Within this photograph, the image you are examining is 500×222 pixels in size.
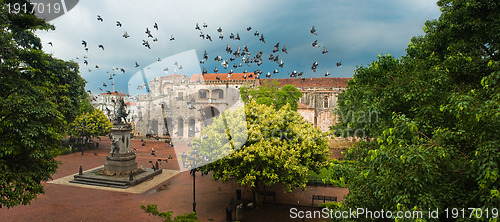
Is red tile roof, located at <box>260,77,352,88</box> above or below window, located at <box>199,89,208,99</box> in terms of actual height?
above

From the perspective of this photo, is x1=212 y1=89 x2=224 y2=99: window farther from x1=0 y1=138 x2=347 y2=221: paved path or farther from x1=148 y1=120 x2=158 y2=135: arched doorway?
x1=0 y1=138 x2=347 y2=221: paved path

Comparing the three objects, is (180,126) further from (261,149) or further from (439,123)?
(439,123)

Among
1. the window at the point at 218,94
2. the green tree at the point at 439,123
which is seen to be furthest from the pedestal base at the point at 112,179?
the window at the point at 218,94

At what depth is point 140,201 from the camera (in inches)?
593

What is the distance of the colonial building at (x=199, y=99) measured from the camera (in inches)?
1766

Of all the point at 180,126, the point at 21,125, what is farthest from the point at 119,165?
the point at 180,126

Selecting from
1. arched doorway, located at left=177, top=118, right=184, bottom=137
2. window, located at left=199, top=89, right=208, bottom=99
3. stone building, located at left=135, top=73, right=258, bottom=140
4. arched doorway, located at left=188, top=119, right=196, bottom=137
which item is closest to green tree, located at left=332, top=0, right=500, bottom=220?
stone building, located at left=135, top=73, right=258, bottom=140

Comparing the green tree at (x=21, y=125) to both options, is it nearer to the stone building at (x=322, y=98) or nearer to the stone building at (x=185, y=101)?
the stone building at (x=185, y=101)

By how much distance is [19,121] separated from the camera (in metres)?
7.39

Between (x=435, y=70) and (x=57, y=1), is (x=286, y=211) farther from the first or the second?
(x=57, y=1)

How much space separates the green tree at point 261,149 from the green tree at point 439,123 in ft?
12.7

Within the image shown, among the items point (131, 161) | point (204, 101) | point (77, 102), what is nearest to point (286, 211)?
point (131, 161)

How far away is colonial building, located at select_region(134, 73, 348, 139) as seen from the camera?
44844mm

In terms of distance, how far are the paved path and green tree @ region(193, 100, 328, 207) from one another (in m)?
2.38
